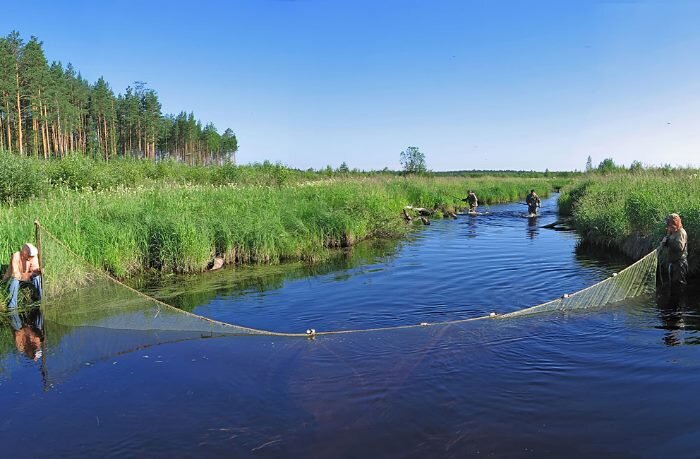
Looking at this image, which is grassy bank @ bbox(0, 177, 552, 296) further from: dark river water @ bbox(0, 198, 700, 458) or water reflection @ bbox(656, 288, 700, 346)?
water reflection @ bbox(656, 288, 700, 346)

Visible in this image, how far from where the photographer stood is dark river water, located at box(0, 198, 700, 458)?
576 centimetres

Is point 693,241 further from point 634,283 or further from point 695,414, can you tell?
point 695,414

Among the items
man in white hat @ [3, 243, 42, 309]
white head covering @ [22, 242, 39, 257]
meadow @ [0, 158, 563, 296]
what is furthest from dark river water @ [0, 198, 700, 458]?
meadow @ [0, 158, 563, 296]

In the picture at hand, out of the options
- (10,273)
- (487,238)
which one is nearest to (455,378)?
(10,273)

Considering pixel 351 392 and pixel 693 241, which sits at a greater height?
pixel 693 241

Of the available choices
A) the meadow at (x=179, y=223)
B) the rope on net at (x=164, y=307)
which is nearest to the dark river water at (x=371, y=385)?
the rope on net at (x=164, y=307)

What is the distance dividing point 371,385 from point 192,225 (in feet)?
33.9

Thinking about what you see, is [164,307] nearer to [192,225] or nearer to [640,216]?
[192,225]

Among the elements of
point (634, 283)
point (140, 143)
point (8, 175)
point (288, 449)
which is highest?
point (140, 143)

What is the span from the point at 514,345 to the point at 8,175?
18.9 meters

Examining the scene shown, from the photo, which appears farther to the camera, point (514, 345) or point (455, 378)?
point (514, 345)

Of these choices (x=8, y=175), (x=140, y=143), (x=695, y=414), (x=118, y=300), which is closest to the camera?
(x=695, y=414)

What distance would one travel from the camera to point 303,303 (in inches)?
488

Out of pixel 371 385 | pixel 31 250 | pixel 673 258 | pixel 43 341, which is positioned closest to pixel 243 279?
pixel 31 250
